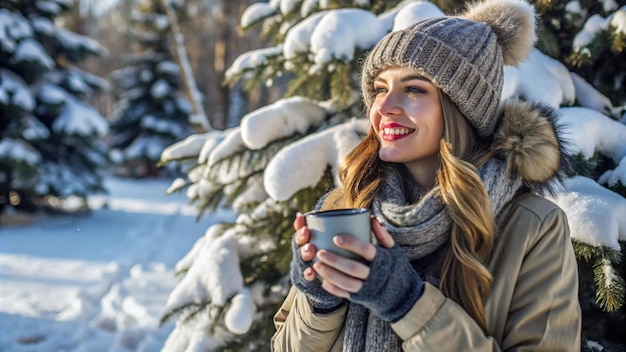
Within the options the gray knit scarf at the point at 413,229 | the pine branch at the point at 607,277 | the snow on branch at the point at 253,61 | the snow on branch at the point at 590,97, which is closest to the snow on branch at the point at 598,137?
the snow on branch at the point at 590,97

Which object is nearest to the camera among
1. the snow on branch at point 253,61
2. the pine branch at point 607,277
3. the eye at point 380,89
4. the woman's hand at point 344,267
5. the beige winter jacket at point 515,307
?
the woman's hand at point 344,267

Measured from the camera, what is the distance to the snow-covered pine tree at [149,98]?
1689cm

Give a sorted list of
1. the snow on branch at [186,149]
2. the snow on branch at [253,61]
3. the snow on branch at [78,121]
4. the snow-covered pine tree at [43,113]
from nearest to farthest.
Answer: the snow on branch at [253,61]
the snow on branch at [186,149]
the snow-covered pine tree at [43,113]
the snow on branch at [78,121]

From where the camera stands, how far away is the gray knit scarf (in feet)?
4.90

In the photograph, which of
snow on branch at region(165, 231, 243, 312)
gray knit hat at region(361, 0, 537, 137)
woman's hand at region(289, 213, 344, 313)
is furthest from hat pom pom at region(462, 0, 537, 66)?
snow on branch at region(165, 231, 243, 312)

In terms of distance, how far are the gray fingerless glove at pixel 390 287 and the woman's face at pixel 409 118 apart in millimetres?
411

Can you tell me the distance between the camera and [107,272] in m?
6.69

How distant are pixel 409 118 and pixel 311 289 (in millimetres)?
615

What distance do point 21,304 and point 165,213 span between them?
6348mm

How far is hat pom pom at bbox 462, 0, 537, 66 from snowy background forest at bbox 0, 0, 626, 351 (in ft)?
1.28

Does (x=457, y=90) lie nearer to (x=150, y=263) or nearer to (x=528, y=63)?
(x=528, y=63)

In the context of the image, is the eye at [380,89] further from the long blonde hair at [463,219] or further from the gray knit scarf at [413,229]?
the gray knit scarf at [413,229]

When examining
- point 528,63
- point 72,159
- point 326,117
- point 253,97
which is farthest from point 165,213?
point 253,97

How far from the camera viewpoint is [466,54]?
1.61m
